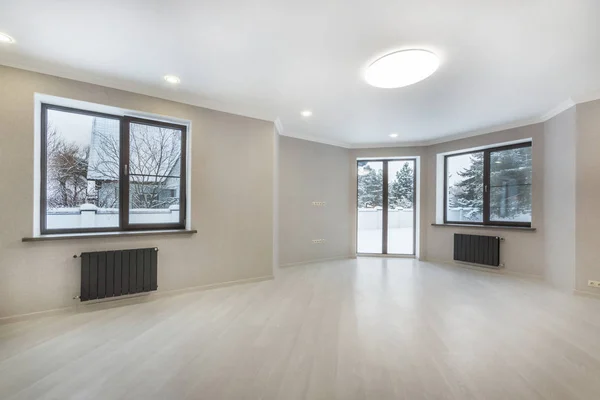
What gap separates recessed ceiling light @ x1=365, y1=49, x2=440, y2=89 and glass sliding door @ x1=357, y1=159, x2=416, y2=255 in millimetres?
3606

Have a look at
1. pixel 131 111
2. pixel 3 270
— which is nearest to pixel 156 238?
pixel 3 270

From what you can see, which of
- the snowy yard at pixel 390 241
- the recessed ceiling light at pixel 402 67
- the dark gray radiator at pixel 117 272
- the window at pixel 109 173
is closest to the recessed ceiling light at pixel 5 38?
the window at pixel 109 173

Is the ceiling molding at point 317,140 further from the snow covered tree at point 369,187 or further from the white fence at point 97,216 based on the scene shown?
the white fence at point 97,216

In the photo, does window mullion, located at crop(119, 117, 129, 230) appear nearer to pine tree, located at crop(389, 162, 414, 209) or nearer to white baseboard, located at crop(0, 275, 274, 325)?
white baseboard, located at crop(0, 275, 274, 325)

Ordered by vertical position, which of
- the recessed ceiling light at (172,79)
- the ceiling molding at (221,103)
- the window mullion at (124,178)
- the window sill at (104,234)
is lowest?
the window sill at (104,234)

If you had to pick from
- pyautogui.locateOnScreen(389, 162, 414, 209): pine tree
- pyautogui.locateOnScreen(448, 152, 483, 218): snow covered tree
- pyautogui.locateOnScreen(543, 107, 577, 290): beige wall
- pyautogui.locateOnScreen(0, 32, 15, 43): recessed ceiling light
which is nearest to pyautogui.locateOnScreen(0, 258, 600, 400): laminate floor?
pyautogui.locateOnScreen(543, 107, 577, 290): beige wall

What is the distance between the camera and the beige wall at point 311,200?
5.15 m

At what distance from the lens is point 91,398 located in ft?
5.31

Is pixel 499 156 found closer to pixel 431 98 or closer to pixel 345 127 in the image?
pixel 431 98

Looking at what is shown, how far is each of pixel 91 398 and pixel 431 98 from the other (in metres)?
4.32

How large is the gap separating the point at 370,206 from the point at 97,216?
Result: 517cm

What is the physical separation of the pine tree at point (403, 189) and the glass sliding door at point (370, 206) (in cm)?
30

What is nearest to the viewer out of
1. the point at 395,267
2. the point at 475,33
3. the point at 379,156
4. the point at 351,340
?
the point at 475,33

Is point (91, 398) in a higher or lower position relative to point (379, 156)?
lower
